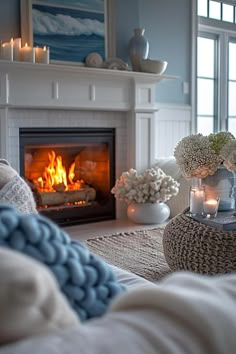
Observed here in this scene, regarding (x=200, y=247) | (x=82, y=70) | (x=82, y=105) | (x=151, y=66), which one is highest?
(x=151, y=66)

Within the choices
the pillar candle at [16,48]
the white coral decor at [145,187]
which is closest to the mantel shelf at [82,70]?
the pillar candle at [16,48]

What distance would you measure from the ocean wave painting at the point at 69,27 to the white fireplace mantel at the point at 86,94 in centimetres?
25

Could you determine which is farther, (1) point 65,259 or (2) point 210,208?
(2) point 210,208

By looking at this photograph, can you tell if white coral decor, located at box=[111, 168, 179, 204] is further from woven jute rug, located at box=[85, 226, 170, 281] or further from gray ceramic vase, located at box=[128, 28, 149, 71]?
gray ceramic vase, located at box=[128, 28, 149, 71]

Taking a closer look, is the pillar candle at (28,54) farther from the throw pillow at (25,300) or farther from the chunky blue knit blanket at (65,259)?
the throw pillow at (25,300)

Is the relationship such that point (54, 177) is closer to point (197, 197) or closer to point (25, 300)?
point (197, 197)

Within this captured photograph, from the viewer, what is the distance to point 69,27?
4004 millimetres

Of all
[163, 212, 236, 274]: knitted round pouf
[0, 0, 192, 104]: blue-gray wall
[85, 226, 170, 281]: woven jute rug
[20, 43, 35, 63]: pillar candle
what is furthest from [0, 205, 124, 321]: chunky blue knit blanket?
[0, 0, 192, 104]: blue-gray wall

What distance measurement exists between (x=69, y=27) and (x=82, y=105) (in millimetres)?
674

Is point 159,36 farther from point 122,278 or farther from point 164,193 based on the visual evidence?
point 122,278

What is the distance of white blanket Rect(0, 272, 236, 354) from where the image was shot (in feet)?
1.44

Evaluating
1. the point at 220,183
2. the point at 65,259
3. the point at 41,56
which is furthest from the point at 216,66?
the point at 65,259

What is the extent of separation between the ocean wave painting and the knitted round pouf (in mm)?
2213

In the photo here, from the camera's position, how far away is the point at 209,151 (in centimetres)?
227
